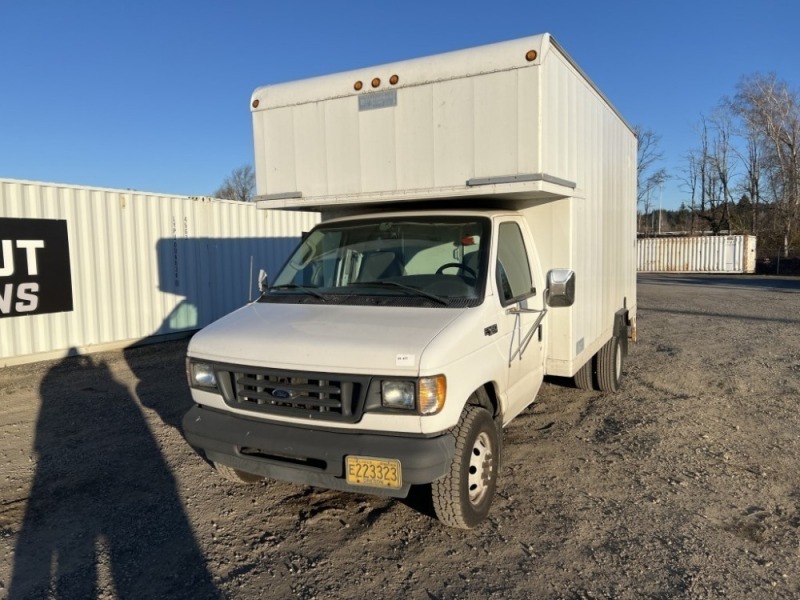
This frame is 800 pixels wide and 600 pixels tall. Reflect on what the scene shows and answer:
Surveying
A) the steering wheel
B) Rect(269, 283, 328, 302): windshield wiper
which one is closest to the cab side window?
the steering wheel

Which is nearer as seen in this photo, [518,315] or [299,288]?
[518,315]

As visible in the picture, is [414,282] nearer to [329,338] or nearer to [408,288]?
[408,288]

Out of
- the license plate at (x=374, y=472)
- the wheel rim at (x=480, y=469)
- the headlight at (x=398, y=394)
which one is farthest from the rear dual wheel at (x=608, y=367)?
the license plate at (x=374, y=472)

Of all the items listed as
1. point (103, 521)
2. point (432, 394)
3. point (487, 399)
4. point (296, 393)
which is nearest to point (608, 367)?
point (487, 399)

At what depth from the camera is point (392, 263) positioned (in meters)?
4.54

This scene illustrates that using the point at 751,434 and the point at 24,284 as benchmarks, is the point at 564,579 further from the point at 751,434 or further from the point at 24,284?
the point at 24,284

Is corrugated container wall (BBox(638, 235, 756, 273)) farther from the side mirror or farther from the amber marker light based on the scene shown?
the amber marker light

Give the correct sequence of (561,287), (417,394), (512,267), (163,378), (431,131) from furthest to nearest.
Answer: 1. (163,378)
2. (431,131)
3. (512,267)
4. (561,287)
5. (417,394)

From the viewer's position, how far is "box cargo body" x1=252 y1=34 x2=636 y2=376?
427 centimetres

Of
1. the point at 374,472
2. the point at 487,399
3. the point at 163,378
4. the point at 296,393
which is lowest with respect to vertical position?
the point at 163,378

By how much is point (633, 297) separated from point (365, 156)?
594 cm

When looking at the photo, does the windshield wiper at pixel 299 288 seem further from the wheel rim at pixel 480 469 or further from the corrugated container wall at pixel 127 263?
the corrugated container wall at pixel 127 263

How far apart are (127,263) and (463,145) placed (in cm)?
855

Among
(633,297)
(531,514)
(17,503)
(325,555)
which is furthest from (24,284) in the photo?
(633,297)
